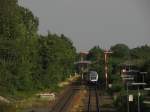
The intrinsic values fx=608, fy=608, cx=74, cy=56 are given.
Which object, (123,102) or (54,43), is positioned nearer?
(123,102)

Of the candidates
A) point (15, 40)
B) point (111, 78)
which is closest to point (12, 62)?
point (15, 40)

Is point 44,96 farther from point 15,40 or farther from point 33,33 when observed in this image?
point 33,33

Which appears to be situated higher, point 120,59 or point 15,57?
point 120,59

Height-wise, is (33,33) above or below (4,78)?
above

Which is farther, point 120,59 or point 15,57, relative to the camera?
point 120,59

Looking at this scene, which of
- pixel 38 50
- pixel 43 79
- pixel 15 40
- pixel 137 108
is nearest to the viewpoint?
pixel 137 108

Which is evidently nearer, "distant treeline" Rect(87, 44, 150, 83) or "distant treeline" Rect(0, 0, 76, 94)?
"distant treeline" Rect(0, 0, 76, 94)

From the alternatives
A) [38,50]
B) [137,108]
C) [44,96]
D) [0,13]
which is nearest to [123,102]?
[137,108]

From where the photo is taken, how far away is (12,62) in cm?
6191

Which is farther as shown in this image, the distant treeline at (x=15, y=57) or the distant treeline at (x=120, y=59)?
the distant treeline at (x=120, y=59)

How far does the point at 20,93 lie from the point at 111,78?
22.0 metres

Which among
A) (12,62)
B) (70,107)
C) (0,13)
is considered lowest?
(70,107)

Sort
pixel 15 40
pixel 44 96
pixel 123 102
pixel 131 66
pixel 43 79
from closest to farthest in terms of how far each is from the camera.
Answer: pixel 123 102 → pixel 44 96 → pixel 15 40 → pixel 43 79 → pixel 131 66

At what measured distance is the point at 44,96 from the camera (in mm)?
56062
